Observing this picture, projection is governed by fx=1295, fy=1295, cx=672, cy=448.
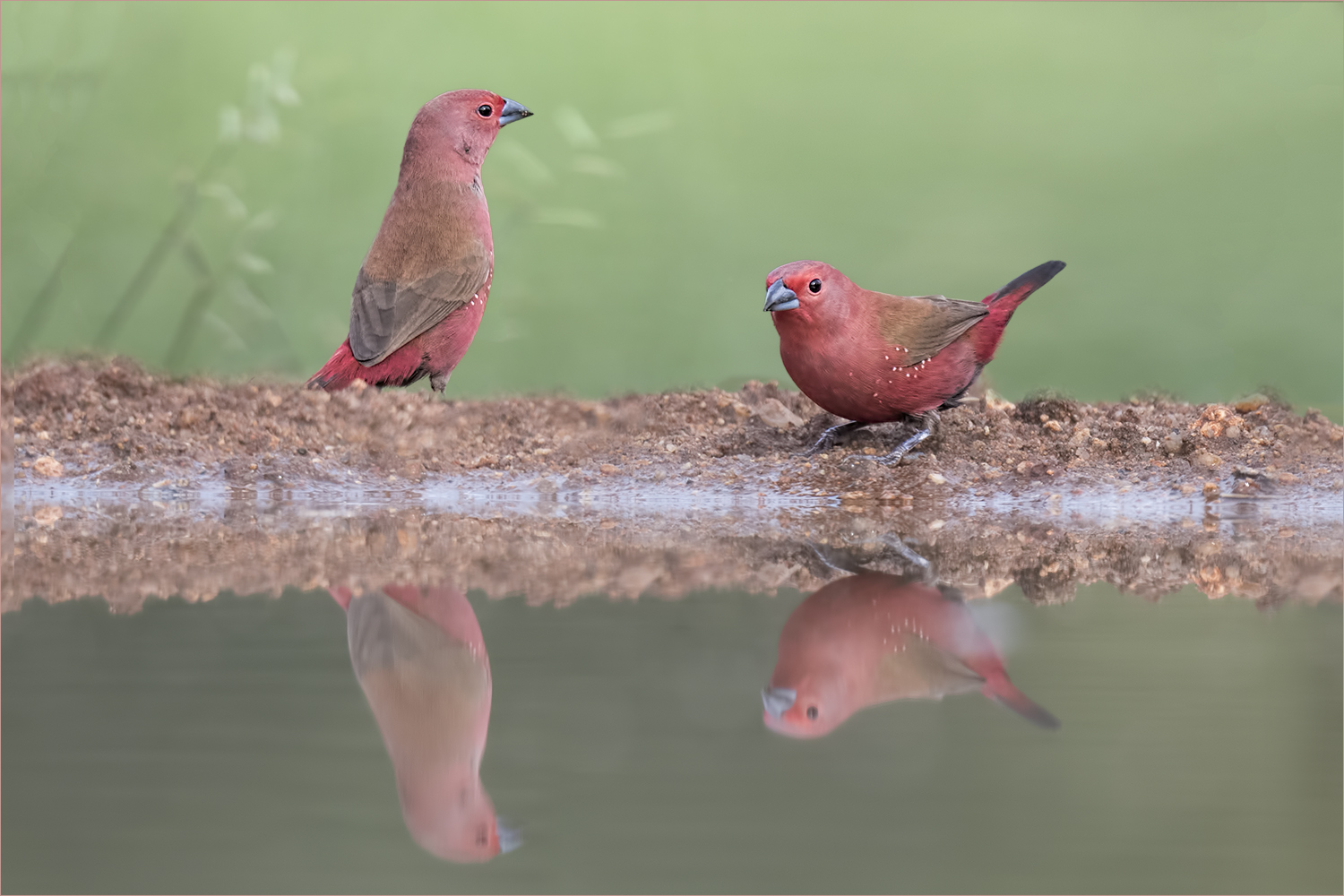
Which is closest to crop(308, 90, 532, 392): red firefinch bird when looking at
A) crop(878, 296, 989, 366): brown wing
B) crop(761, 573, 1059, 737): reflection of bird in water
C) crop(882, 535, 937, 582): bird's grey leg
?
crop(878, 296, 989, 366): brown wing

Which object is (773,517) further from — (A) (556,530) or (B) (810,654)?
(B) (810,654)

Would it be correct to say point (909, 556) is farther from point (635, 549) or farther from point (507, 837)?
point (507, 837)

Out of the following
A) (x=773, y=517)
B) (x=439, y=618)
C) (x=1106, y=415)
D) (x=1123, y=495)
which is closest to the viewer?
(x=439, y=618)

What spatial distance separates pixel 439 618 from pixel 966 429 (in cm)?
288

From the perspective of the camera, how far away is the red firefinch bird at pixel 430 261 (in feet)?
17.0

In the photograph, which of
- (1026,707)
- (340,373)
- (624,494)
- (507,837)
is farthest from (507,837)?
(340,373)

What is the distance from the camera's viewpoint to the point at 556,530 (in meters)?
3.81

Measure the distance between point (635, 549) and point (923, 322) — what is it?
71.5 inches

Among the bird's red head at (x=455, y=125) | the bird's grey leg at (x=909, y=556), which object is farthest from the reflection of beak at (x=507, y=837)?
the bird's red head at (x=455, y=125)

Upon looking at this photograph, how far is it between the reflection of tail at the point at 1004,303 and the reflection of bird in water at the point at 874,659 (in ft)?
8.12

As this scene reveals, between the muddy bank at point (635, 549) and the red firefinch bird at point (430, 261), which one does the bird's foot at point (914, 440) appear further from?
the red firefinch bird at point (430, 261)

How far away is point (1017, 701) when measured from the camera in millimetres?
1880

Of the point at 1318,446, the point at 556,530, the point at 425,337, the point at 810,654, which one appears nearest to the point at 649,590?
the point at 810,654

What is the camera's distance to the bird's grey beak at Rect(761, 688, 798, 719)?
1863 mm
